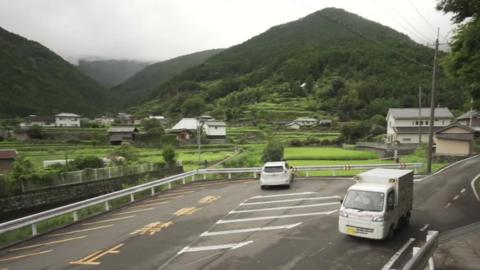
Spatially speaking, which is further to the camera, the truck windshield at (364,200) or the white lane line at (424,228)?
the white lane line at (424,228)

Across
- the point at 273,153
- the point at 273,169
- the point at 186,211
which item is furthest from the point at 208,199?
the point at 273,153

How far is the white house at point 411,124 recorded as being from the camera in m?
64.5

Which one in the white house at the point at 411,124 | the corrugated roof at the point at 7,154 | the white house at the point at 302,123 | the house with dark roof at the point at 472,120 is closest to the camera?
A: the corrugated roof at the point at 7,154

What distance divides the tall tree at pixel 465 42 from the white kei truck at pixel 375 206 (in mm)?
6496

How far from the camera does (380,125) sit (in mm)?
88250

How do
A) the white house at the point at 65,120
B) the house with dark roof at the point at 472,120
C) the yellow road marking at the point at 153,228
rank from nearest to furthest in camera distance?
1. the yellow road marking at the point at 153,228
2. the house with dark roof at the point at 472,120
3. the white house at the point at 65,120

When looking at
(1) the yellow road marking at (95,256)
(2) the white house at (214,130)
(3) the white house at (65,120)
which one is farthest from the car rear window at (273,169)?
(3) the white house at (65,120)

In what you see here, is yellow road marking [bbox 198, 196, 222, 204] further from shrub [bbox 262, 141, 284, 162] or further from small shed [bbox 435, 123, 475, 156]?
small shed [bbox 435, 123, 475, 156]

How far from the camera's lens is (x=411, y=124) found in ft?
219

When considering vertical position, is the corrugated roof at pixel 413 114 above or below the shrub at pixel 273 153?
above

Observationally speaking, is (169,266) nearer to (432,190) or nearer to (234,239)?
(234,239)

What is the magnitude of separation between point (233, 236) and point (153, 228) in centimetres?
330

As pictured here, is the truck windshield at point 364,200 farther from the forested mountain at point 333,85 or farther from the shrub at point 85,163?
the forested mountain at point 333,85

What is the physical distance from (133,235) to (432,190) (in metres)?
17.4
